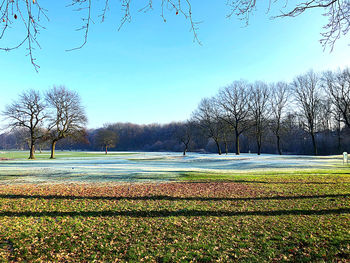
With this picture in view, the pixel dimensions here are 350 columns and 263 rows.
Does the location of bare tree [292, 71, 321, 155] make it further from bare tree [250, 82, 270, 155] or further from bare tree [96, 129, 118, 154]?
bare tree [96, 129, 118, 154]

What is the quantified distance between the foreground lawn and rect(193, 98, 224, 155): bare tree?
37.1 meters

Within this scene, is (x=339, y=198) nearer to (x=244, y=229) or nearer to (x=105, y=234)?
(x=244, y=229)

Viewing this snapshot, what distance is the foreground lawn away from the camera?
159 inches

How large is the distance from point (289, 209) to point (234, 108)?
3611cm

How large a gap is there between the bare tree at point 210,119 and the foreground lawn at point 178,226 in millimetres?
37093

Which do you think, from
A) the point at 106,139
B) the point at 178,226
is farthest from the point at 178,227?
the point at 106,139

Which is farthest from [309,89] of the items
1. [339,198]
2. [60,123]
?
[60,123]

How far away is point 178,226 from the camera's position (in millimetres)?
5445

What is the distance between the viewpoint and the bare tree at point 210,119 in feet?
151

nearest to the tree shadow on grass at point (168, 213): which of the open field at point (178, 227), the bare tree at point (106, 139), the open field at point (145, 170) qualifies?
the open field at point (178, 227)

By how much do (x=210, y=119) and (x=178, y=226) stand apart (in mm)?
43627

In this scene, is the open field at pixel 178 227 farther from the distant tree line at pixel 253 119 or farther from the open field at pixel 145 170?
the distant tree line at pixel 253 119

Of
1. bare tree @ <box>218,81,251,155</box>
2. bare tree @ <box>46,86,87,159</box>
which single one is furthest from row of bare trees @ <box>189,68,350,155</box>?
bare tree @ <box>46,86,87,159</box>

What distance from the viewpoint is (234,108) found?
4088cm
